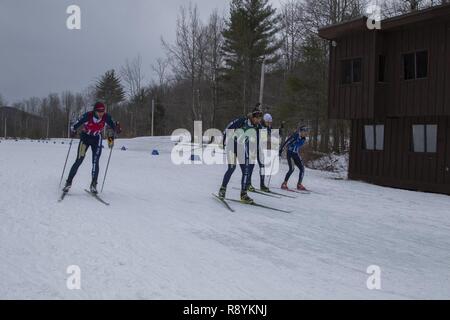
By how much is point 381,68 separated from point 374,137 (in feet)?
9.14

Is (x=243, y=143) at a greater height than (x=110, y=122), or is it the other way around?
(x=110, y=122)

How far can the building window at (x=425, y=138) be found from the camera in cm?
1554

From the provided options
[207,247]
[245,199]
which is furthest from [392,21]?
[207,247]

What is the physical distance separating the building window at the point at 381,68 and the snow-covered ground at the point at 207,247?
8.04 metres

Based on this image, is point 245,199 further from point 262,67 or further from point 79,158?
point 262,67

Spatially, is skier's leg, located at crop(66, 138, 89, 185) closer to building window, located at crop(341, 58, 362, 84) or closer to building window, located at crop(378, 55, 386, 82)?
building window, located at crop(341, 58, 362, 84)

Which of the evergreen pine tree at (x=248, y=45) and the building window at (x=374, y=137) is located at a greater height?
the evergreen pine tree at (x=248, y=45)

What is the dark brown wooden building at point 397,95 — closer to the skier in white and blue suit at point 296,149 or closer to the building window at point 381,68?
the building window at point 381,68

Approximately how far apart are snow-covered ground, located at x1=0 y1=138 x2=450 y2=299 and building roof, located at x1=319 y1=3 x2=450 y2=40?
773 centimetres

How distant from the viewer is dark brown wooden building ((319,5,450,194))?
15180 millimetres

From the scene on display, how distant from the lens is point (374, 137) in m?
17.9

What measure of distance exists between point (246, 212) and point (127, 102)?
7239 cm

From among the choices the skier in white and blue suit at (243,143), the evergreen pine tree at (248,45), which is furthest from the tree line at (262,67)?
the skier in white and blue suit at (243,143)

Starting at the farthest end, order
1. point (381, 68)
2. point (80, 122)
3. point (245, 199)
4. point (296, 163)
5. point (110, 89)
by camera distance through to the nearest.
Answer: point (110, 89) → point (381, 68) → point (296, 163) → point (245, 199) → point (80, 122)
